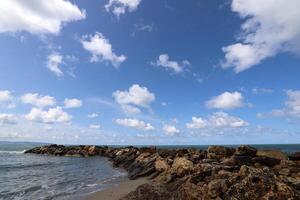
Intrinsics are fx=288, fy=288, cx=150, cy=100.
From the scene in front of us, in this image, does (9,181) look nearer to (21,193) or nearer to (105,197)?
(21,193)

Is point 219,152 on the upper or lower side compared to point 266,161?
upper

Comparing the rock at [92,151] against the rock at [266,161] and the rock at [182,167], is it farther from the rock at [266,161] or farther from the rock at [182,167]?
the rock at [266,161]

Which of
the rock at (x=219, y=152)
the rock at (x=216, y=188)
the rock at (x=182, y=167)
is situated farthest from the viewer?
the rock at (x=219, y=152)

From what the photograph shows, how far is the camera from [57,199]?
1727 centimetres

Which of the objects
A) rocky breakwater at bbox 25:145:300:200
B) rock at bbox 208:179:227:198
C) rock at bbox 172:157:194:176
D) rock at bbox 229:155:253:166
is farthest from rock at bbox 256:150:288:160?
rock at bbox 208:179:227:198

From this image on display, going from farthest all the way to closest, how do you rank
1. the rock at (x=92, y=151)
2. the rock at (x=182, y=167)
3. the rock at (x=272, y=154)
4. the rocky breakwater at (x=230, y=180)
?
the rock at (x=92, y=151), the rock at (x=272, y=154), the rock at (x=182, y=167), the rocky breakwater at (x=230, y=180)

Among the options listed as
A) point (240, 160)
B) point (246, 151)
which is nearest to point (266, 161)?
point (240, 160)

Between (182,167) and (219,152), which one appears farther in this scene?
(219,152)

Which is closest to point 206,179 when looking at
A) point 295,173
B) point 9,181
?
point 295,173

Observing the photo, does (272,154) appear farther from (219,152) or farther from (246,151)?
(219,152)

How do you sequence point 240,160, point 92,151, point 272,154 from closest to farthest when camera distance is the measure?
point 240,160, point 272,154, point 92,151

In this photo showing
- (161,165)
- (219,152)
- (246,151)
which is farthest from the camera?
(219,152)

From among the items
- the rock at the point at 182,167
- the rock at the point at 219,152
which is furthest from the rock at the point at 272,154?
the rock at the point at 182,167

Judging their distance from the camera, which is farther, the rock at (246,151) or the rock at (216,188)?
the rock at (246,151)
